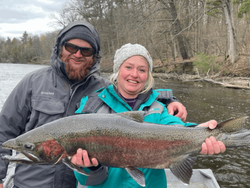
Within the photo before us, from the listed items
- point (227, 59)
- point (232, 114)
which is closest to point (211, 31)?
point (227, 59)

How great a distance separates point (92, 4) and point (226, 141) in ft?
168

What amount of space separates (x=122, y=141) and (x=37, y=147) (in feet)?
2.92

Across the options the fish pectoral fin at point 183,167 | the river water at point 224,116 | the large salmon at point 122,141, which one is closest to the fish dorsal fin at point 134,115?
the large salmon at point 122,141

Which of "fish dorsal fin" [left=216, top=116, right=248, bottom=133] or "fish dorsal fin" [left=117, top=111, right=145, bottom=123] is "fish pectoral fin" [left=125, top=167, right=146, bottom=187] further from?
"fish dorsal fin" [left=216, top=116, right=248, bottom=133]

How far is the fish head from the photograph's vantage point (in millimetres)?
2205

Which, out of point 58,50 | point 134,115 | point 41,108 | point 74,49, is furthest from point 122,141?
point 58,50

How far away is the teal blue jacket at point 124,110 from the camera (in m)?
2.51

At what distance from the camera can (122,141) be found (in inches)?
90.1

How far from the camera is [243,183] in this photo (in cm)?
568

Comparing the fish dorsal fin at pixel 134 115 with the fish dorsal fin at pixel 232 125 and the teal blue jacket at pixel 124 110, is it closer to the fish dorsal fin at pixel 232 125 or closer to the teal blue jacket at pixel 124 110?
the teal blue jacket at pixel 124 110

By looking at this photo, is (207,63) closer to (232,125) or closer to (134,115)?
(232,125)

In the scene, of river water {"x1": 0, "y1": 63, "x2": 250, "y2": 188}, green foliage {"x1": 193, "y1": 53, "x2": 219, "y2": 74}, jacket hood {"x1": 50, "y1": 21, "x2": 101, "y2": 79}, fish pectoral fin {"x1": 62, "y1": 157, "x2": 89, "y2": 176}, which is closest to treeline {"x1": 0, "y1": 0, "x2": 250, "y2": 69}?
green foliage {"x1": 193, "y1": 53, "x2": 219, "y2": 74}

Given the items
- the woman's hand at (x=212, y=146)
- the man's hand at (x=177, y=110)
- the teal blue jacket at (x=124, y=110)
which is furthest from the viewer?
the man's hand at (x=177, y=110)

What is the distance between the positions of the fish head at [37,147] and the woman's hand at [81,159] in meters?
0.15
